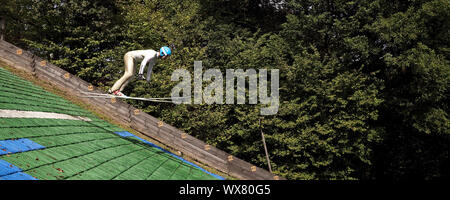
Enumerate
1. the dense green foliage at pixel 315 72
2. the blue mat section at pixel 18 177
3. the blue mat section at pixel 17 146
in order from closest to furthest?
the blue mat section at pixel 18 177 < the blue mat section at pixel 17 146 < the dense green foliage at pixel 315 72

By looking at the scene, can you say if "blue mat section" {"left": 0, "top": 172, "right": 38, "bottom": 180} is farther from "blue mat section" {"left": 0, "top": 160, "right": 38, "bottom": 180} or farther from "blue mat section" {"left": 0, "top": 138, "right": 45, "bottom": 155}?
"blue mat section" {"left": 0, "top": 138, "right": 45, "bottom": 155}

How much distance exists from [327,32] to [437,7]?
5911 millimetres

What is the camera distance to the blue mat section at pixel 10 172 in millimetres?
4246

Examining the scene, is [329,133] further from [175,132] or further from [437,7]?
[175,132]

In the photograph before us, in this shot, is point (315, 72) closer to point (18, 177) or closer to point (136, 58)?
point (136, 58)

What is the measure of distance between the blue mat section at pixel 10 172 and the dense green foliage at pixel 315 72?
1373 cm

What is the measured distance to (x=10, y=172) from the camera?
173 inches

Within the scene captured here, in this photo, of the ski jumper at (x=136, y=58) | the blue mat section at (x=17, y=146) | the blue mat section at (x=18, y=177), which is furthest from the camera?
the ski jumper at (x=136, y=58)

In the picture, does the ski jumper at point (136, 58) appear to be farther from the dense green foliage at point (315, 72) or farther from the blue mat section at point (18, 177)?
the dense green foliage at point (315, 72)

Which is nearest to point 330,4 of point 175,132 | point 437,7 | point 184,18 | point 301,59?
point 301,59

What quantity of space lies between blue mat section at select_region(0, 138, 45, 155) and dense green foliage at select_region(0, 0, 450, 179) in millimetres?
12445

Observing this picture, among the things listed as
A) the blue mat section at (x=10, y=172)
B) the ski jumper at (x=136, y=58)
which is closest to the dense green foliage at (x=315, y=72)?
the ski jumper at (x=136, y=58)

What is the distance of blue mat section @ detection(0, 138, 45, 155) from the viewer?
5.12 m
